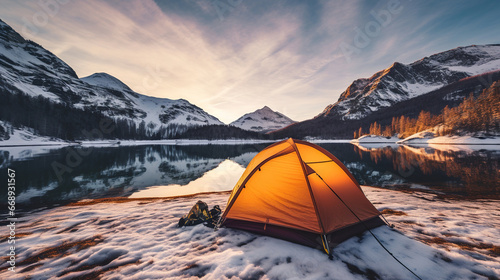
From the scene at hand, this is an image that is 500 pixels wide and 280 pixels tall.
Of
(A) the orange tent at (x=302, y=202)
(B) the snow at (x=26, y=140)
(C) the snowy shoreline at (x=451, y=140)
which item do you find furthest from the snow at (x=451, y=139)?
(B) the snow at (x=26, y=140)

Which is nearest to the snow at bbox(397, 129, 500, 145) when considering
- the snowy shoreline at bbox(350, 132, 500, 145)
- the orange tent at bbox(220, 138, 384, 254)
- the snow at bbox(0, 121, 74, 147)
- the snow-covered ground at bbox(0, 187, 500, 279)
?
the snowy shoreline at bbox(350, 132, 500, 145)

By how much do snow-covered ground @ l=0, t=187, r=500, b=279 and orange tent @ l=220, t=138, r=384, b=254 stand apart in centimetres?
30

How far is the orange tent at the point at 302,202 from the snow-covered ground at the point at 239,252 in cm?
30

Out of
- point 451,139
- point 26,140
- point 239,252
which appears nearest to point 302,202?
point 239,252

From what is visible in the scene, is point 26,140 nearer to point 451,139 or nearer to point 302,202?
point 302,202

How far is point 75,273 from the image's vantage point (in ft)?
13.1

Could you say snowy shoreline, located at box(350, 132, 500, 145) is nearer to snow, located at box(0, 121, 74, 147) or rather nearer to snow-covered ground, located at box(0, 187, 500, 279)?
snow-covered ground, located at box(0, 187, 500, 279)

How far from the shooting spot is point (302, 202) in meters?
5.07

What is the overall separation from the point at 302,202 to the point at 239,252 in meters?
2.13

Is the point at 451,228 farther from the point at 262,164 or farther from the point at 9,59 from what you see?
the point at 9,59

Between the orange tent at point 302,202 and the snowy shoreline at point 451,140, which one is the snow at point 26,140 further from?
the snowy shoreline at point 451,140

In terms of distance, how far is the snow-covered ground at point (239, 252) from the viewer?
3850mm

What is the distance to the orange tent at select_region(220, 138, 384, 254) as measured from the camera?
4.81 metres

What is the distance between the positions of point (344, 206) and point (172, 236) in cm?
538
